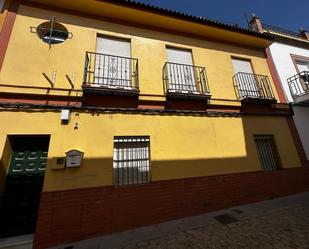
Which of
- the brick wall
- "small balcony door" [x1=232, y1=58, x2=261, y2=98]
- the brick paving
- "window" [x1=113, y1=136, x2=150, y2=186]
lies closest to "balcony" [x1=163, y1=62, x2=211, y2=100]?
"small balcony door" [x1=232, y1=58, x2=261, y2=98]

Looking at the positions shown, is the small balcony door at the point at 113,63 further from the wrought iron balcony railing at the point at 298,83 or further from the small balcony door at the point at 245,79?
the wrought iron balcony railing at the point at 298,83

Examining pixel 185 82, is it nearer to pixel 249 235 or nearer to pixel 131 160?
pixel 131 160

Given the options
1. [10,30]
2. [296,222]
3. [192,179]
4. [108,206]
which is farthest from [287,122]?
[10,30]

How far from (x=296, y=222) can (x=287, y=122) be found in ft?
15.1

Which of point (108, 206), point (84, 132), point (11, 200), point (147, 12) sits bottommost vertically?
point (108, 206)

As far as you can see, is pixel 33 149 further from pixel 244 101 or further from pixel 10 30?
pixel 244 101

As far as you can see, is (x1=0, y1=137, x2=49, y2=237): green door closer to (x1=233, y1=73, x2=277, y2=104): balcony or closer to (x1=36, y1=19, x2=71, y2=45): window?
(x1=36, y1=19, x2=71, y2=45): window

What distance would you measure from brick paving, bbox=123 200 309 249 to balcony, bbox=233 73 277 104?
394cm

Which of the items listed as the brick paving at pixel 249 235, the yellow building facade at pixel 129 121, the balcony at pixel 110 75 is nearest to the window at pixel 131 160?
the yellow building facade at pixel 129 121

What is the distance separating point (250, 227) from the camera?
4102 millimetres

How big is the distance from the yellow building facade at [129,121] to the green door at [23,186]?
49 mm

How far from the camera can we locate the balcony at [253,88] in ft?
22.6

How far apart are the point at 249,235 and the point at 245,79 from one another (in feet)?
19.6

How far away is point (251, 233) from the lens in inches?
151
